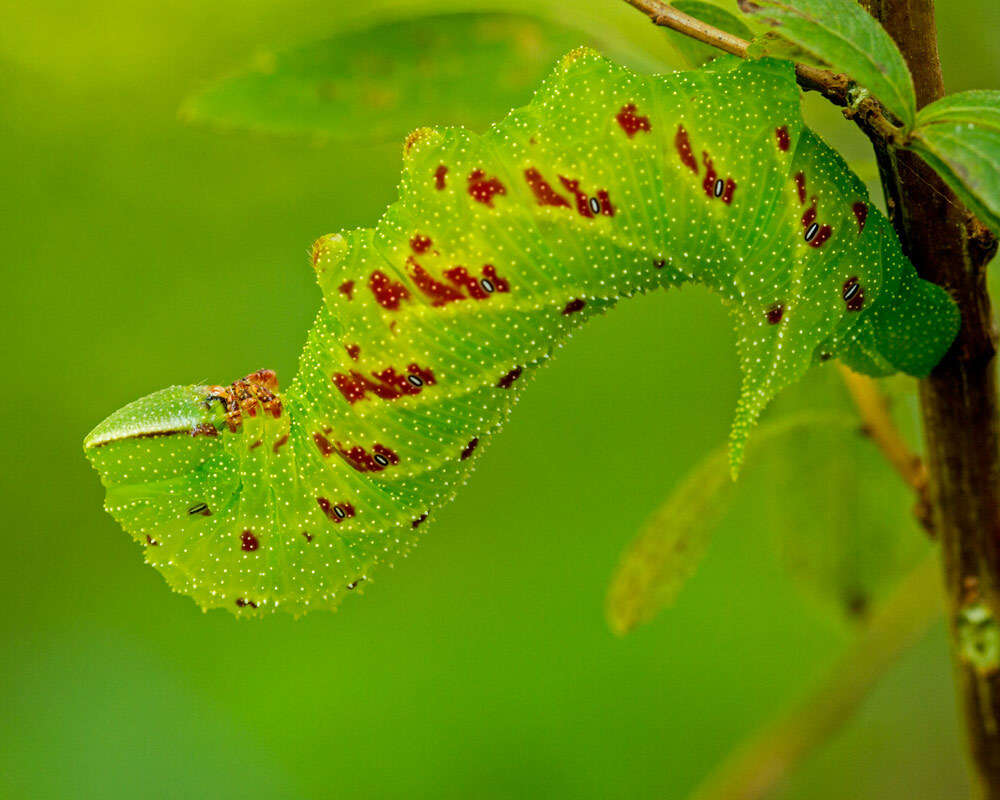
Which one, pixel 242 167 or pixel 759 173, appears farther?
pixel 242 167

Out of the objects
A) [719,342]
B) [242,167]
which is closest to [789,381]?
[719,342]

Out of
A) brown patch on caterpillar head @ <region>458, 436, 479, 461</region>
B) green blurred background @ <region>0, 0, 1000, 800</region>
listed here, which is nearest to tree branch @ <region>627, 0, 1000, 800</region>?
brown patch on caterpillar head @ <region>458, 436, 479, 461</region>

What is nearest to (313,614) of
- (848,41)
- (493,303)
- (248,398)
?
(248,398)

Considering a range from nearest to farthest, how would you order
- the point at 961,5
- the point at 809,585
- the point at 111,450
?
the point at 111,450 → the point at 809,585 → the point at 961,5

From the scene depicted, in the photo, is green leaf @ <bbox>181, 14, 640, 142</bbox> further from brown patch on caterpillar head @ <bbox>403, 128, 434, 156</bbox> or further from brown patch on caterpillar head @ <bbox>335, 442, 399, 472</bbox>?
brown patch on caterpillar head @ <bbox>335, 442, 399, 472</bbox>

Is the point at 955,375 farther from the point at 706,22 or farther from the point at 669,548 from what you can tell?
the point at 669,548

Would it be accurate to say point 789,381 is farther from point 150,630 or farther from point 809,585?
point 150,630

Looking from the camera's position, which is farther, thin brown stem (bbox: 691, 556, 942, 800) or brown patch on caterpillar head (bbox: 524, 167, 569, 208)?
thin brown stem (bbox: 691, 556, 942, 800)
